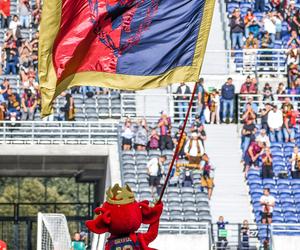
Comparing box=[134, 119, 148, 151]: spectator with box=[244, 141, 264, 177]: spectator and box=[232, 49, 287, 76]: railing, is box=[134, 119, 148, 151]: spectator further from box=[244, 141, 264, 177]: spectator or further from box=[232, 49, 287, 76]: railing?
box=[232, 49, 287, 76]: railing

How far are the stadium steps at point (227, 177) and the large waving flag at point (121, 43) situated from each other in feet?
51.8

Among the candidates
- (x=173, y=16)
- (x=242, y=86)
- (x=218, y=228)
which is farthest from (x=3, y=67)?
(x=173, y=16)

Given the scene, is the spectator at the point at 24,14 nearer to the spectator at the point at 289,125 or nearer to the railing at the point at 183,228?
the spectator at the point at 289,125

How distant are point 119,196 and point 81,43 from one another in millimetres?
2653

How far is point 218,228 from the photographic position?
109ft

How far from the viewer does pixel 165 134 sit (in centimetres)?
3656

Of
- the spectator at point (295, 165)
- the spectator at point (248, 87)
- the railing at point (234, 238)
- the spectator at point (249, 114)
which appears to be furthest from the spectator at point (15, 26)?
the railing at point (234, 238)

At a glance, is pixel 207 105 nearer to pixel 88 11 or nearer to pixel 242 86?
pixel 242 86

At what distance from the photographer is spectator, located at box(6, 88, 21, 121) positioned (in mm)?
38000

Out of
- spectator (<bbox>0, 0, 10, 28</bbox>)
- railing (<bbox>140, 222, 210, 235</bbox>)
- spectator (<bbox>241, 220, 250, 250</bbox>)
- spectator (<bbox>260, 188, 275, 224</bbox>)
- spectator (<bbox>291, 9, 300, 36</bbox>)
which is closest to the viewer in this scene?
railing (<bbox>140, 222, 210, 235</bbox>)

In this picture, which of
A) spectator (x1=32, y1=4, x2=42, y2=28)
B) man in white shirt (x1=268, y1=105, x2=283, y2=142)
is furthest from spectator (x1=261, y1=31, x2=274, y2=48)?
spectator (x1=32, y1=4, x2=42, y2=28)

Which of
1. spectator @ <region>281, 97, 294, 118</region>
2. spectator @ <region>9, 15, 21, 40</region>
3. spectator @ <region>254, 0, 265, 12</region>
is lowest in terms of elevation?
spectator @ <region>281, 97, 294, 118</region>

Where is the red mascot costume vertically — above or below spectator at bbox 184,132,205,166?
below

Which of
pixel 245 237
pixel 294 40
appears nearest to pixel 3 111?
pixel 245 237
